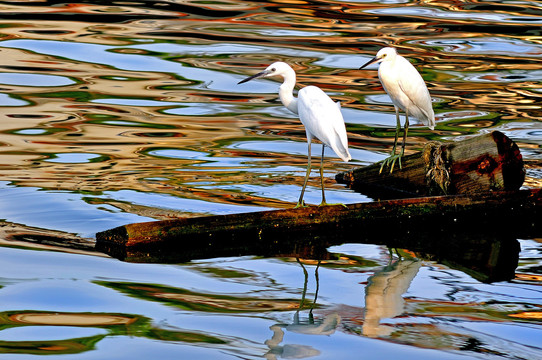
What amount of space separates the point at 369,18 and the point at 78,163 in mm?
10657

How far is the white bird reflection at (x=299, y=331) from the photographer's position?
5.34 m

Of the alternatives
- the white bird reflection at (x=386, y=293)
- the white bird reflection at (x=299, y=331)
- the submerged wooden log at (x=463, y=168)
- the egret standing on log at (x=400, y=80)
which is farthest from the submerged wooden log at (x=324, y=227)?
the egret standing on log at (x=400, y=80)

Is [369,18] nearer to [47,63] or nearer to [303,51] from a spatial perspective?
[303,51]

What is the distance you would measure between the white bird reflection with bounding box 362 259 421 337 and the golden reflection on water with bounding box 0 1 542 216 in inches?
69.1

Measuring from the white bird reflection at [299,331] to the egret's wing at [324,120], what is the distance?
60.8 inches

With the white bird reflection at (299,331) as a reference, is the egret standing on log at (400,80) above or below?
above

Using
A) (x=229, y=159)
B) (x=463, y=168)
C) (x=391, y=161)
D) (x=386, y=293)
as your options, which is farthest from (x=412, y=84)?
(x=386, y=293)

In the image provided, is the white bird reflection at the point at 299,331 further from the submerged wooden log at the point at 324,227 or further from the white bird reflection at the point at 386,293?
the submerged wooden log at the point at 324,227

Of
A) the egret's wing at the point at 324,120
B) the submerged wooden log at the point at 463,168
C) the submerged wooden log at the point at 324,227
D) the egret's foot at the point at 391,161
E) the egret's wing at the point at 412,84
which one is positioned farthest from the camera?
the egret's wing at the point at 412,84

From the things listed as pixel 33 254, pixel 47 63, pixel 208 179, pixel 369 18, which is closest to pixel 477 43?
pixel 369 18

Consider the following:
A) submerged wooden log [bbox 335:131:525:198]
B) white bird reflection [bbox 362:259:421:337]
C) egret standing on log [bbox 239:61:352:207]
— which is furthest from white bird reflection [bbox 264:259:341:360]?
submerged wooden log [bbox 335:131:525:198]

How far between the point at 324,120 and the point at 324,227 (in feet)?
2.74

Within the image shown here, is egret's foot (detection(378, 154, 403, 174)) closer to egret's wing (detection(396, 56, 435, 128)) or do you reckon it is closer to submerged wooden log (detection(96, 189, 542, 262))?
egret's wing (detection(396, 56, 435, 128))

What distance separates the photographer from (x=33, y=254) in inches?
278
